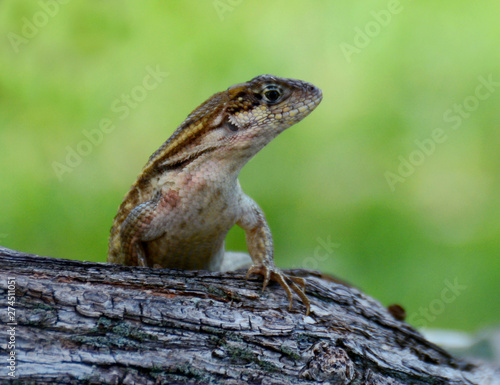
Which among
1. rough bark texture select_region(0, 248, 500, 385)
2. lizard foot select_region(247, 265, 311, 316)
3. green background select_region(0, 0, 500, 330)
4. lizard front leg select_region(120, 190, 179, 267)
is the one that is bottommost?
rough bark texture select_region(0, 248, 500, 385)

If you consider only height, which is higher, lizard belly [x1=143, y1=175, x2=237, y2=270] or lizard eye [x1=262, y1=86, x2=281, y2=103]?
lizard eye [x1=262, y1=86, x2=281, y2=103]

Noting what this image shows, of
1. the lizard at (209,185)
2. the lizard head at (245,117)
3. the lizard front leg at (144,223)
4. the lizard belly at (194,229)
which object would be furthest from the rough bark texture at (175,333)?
the lizard head at (245,117)

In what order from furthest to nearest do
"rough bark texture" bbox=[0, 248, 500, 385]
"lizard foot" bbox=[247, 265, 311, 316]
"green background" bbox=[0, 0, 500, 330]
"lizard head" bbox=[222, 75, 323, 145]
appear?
"green background" bbox=[0, 0, 500, 330], "lizard head" bbox=[222, 75, 323, 145], "lizard foot" bbox=[247, 265, 311, 316], "rough bark texture" bbox=[0, 248, 500, 385]

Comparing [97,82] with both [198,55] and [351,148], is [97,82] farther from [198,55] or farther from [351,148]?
[351,148]

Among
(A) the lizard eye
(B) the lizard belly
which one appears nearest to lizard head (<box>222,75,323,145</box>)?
(A) the lizard eye

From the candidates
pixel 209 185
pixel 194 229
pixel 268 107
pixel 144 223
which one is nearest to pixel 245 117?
pixel 268 107

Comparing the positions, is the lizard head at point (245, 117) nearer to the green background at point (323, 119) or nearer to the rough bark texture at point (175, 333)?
the rough bark texture at point (175, 333)

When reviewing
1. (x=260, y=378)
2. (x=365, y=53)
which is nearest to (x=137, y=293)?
(x=260, y=378)

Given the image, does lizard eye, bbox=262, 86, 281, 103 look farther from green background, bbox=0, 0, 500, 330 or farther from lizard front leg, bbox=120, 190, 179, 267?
green background, bbox=0, 0, 500, 330
